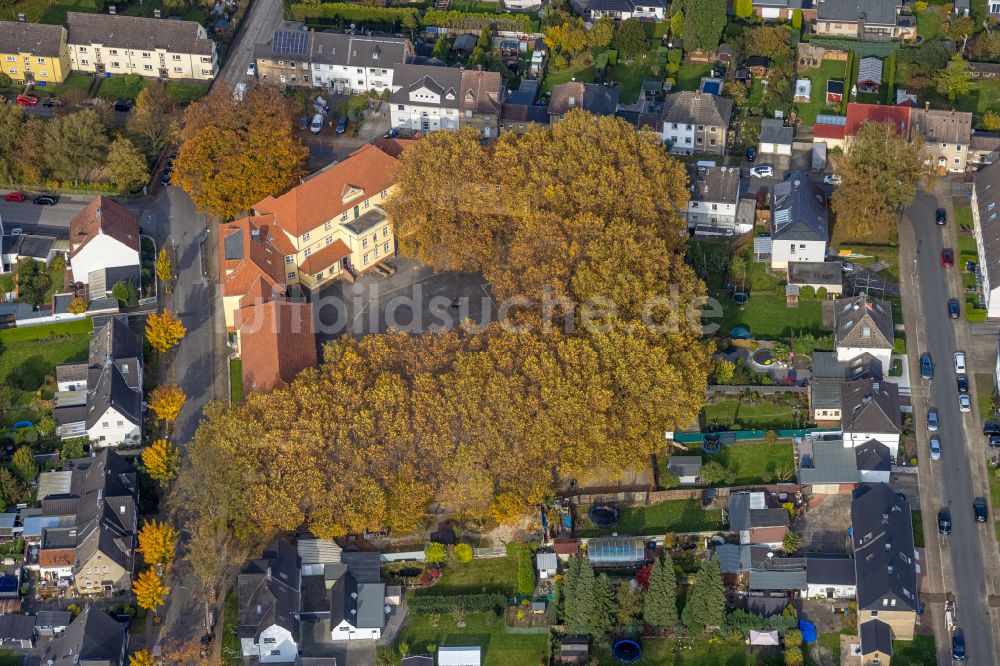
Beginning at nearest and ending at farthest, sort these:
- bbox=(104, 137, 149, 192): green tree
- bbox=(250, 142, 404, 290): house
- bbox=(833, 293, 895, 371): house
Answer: bbox=(833, 293, 895, 371): house
bbox=(250, 142, 404, 290): house
bbox=(104, 137, 149, 192): green tree

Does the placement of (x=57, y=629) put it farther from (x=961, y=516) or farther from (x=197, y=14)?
(x=197, y=14)

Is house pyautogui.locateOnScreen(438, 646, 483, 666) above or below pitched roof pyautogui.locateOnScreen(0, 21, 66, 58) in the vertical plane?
below

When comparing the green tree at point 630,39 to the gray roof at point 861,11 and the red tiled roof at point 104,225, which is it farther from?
the red tiled roof at point 104,225

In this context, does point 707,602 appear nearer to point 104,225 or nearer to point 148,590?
point 148,590

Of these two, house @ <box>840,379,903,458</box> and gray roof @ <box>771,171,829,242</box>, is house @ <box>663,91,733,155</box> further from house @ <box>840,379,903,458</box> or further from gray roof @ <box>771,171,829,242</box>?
house @ <box>840,379,903,458</box>

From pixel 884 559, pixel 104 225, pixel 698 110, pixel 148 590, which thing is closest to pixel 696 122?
pixel 698 110

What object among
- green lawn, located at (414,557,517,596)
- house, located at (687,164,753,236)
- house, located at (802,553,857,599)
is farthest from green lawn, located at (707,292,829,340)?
green lawn, located at (414,557,517,596)
